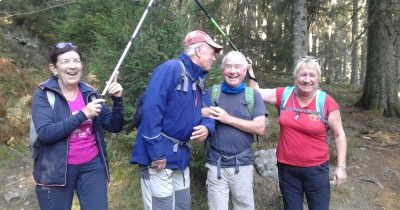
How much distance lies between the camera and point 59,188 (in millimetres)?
3162

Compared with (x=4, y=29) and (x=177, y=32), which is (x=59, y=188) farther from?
(x=4, y=29)

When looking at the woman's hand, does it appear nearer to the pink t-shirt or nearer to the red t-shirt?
the pink t-shirt

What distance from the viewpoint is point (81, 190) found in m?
3.32

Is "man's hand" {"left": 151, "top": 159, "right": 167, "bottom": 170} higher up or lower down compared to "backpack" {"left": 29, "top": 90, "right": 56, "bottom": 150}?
lower down

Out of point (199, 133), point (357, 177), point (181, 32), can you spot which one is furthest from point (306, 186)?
point (357, 177)

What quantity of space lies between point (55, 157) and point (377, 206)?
5.32 meters

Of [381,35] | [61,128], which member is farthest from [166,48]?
[381,35]

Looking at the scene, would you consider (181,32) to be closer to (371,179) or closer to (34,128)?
(34,128)

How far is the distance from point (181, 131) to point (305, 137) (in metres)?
1.32

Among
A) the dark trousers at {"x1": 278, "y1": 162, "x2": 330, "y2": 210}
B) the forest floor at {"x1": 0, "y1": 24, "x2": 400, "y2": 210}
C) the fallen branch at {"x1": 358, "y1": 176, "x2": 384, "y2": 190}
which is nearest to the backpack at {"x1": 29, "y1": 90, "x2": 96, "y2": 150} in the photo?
the dark trousers at {"x1": 278, "y1": 162, "x2": 330, "y2": 210}

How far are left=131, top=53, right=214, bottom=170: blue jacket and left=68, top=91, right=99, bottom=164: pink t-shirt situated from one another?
39 cm

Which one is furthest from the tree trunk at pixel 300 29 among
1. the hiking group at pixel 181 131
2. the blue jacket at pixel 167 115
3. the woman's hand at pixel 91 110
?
the woman's hand at pixel 91 110

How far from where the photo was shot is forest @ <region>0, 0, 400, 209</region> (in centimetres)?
567

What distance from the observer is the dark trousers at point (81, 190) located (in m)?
3.15
